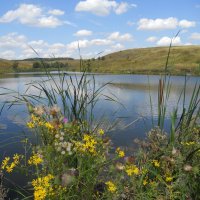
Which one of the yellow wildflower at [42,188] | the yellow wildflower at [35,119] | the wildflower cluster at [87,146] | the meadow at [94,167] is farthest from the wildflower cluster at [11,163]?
the wildflower cluster at [87,146]

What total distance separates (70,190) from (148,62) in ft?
410

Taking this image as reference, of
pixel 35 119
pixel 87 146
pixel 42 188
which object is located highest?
pixel 35 119

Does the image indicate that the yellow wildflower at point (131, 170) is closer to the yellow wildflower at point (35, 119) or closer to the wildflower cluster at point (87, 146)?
the wildflower cluster at point (87, 146)

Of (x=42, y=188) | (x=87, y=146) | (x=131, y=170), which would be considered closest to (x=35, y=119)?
(x=87, y=146)

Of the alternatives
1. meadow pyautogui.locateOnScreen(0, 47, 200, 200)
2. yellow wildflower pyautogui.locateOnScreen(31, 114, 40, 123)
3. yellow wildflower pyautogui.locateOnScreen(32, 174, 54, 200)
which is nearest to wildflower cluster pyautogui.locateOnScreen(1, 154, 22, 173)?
meadow pyautogui.locateOnScreen(0, 47, 200, 200)

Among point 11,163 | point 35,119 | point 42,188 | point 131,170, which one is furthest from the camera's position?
point 35,119

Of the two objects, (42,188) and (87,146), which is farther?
(87,146)

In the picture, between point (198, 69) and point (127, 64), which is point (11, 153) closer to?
point (198, 69)

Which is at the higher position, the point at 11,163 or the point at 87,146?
the point at 87,146

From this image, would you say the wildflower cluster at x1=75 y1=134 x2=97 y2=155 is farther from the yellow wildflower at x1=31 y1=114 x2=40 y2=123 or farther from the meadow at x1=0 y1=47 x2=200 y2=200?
the yellow wildflower at x1=31 y1=114 x2=40 y2=123

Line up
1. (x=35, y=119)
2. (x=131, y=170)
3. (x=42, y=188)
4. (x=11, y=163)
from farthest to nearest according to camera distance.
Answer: (x=35, y=119)
(x=11, y=163)
(x=131, y=170)
(x=42, y=188)

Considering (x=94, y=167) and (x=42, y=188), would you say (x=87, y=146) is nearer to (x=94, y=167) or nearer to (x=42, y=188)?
(x=94, y=167)

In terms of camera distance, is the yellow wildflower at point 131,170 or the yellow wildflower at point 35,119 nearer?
the yellow wildflower at point 131,170

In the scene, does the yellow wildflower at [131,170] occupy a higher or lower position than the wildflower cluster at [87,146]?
lower
